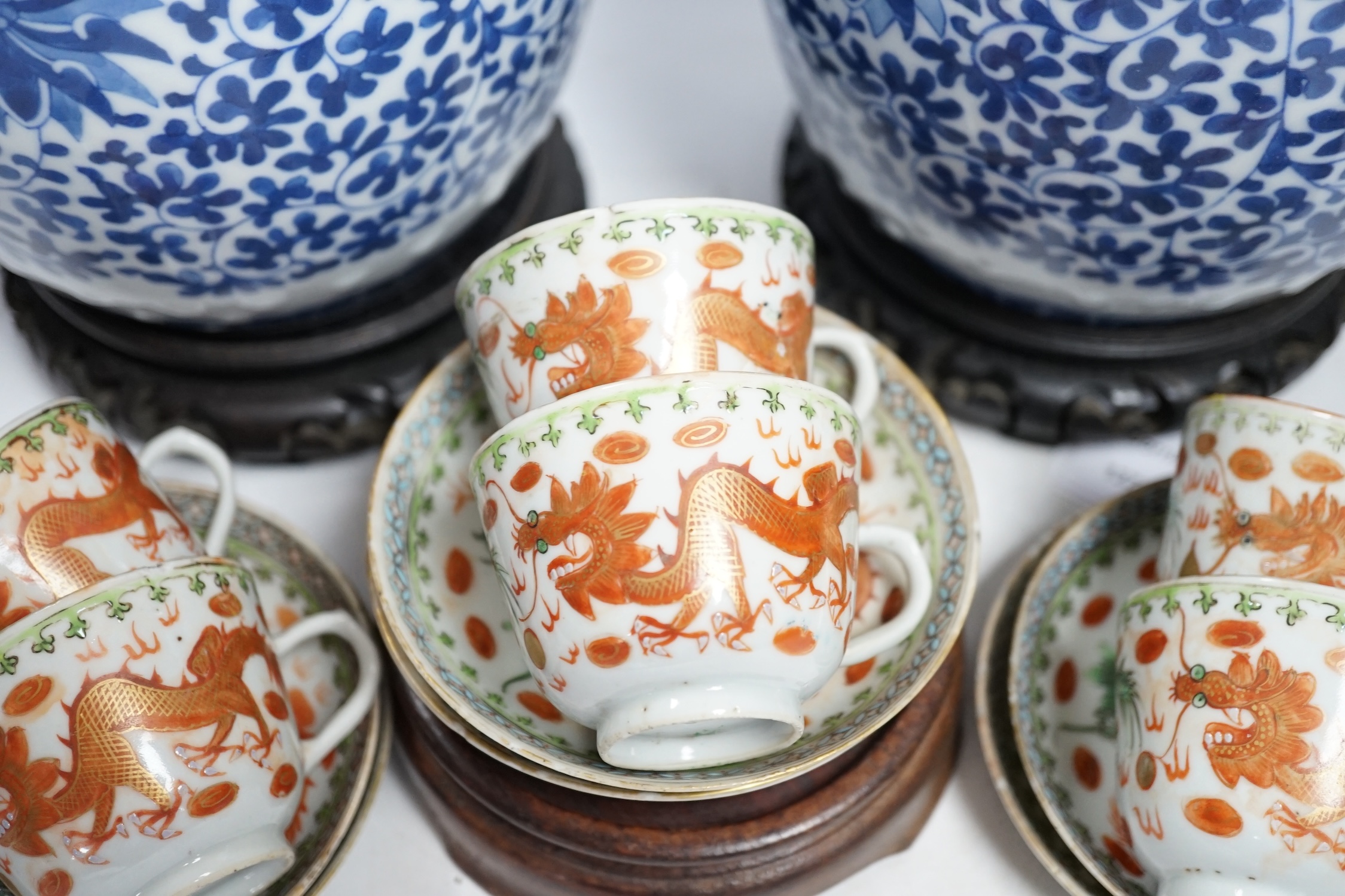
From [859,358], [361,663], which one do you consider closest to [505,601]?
[361,663]

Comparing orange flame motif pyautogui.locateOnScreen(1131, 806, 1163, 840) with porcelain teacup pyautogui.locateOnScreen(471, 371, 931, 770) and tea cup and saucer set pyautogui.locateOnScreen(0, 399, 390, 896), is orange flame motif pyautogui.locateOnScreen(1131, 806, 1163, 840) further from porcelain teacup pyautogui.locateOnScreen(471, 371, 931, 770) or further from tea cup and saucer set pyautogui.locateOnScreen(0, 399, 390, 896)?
tea cup and saucer set pyautogui.locateOnScreen(0, 399, 390, 896)

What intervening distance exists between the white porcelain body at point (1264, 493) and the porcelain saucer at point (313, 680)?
31 cm

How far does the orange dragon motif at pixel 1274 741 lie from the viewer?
40 centimetres

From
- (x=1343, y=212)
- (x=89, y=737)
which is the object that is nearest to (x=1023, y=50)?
(x=1343, y=212)

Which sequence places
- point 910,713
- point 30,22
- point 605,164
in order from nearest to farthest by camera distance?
point 30,22 → point 910,713 → point 605,164

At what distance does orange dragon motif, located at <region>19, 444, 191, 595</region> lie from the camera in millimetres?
452

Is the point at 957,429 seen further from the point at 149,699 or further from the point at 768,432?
the point at 149,699

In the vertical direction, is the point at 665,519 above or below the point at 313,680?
above

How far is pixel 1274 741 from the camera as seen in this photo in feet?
1.33

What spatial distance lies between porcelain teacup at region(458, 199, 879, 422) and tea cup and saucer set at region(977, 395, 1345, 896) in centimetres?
16

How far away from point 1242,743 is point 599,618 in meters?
0.20

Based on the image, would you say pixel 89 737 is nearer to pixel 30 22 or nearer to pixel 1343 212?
pixel 30 22

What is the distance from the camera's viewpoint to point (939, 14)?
405 mm

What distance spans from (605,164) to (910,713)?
0.37 m
